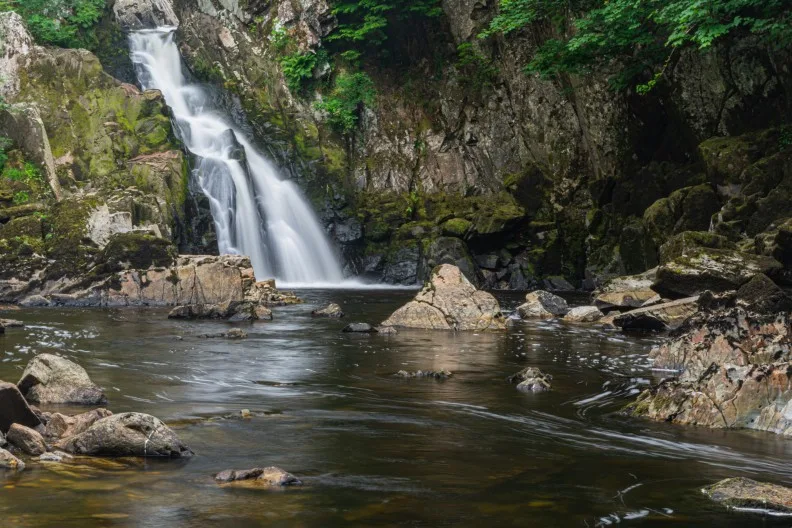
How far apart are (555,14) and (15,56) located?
18.9 m

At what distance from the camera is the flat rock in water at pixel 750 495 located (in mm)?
5426

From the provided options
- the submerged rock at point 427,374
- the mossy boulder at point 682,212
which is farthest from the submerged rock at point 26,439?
the mossy boulder at point 682,212

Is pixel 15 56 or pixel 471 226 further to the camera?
pixel 471 226

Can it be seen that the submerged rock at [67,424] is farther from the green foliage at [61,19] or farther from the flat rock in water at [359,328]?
the green foliage at [61,19]

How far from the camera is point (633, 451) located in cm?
711

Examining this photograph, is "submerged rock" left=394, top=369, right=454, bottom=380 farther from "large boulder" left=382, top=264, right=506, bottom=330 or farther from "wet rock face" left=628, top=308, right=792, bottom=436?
"large boulder" left=382, top=264, right=506, bottom=330

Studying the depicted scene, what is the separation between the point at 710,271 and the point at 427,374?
8034mm

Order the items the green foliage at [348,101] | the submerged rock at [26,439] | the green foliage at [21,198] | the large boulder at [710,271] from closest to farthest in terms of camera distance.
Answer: the submerged rock at [26,439]
the large boulder at [710,271]
the green foliage at [21,198]
the green foliage at [348,101]

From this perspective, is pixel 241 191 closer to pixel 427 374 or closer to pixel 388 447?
pixel 427 374

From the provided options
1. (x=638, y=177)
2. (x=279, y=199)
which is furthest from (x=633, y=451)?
(x=279, y=199)

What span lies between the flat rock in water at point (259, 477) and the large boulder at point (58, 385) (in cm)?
323

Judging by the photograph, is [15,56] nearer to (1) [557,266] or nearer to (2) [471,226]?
(2) [471,226]

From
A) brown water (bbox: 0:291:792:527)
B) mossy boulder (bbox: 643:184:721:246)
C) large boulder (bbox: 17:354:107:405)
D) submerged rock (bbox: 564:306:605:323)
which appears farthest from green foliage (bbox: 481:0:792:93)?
large boulder (bbox: 17:354:107:405)

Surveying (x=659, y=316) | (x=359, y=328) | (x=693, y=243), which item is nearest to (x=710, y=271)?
(x=659, y=316)
